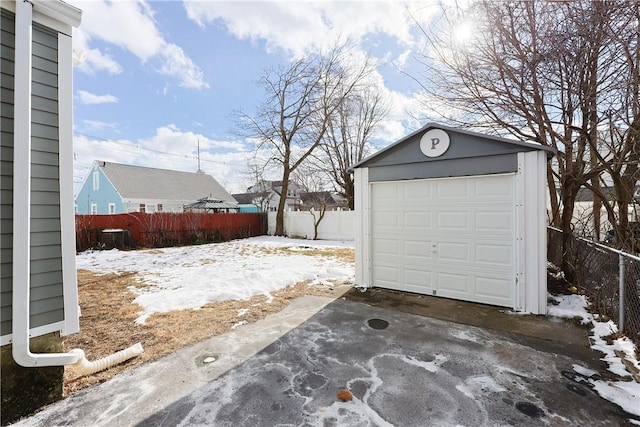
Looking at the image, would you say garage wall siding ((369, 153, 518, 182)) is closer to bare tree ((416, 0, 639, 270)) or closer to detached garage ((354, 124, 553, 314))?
→ detached garage ((354, 124, 553, 314))

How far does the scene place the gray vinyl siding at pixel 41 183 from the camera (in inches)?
83.3

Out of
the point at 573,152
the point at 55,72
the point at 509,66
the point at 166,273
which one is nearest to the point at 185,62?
the point at 166,273

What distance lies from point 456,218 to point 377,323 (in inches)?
85.1

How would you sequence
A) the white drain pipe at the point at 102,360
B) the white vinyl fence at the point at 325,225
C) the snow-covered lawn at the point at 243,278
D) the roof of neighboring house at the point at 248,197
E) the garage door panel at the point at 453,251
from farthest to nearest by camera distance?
the roof of neighboring house at the point at 248,197 < the white vinyl fence at the point at 325,225 < the garage door panel at the point at 453,251 < the snow-covered lawn at the point at 243,278 < the white drain pipe at the point at 102,360

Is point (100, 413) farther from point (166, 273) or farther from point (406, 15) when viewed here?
point (406, 15)

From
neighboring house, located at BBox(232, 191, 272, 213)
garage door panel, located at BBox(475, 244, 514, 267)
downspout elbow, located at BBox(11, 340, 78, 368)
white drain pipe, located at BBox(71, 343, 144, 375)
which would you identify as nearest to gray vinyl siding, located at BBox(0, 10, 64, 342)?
downspout elbow, located at BBox(11, 340, 78, 368)

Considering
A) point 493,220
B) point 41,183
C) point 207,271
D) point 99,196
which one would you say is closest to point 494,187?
point 493,220

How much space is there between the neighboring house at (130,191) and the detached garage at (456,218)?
1664 centimetres

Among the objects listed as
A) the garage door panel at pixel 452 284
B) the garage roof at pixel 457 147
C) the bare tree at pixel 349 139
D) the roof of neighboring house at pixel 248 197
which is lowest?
the garage door panel at pixel 452 284

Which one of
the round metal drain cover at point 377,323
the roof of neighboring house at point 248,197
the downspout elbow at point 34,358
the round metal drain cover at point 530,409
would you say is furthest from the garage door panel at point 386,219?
the roof of neighboring house at point 248,197

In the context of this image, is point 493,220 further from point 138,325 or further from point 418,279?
point 138,325

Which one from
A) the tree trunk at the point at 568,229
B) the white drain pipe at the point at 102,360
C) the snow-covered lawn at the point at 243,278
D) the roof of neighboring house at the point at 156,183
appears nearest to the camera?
the white drain pipe at the point at 102,360

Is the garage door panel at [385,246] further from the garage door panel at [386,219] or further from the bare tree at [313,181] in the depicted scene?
the bare tree at [313,181]

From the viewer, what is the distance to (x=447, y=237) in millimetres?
4703
